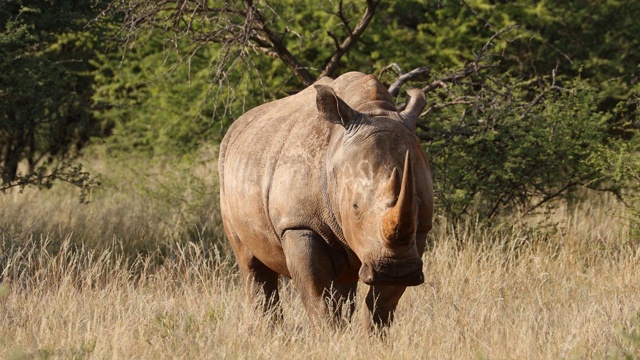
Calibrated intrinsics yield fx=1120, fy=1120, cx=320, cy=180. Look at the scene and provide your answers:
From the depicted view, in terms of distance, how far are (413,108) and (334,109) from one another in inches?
22.9

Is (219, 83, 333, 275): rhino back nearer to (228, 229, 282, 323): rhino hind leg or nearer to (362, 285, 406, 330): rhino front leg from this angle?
(228, 229, 282, 323): rhino hind leg

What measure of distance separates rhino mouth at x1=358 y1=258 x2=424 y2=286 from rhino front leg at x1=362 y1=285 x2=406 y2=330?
2.09 feet

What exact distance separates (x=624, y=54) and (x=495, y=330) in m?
9.58

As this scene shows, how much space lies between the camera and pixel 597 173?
34.9 feet

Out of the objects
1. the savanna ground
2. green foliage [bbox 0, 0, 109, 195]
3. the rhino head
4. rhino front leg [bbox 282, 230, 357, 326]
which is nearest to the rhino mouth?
the rhino head

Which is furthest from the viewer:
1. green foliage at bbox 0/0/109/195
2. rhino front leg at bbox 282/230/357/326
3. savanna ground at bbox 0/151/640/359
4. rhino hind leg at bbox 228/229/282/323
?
green foliage at bbox 0/0/109/195

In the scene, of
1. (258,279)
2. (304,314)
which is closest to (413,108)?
(304,314)

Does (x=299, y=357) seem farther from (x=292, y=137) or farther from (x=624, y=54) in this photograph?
(x=624, y=54)

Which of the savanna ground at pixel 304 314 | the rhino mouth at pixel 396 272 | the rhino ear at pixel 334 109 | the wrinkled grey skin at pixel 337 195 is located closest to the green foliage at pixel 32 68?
the savanna ground at pixel 304 314

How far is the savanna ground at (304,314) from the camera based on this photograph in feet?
18.2

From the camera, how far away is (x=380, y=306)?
596 centimetres

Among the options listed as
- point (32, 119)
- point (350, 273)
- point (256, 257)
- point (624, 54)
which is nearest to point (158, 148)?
point (32, 119)

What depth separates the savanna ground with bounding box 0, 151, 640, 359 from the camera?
18.2 ft

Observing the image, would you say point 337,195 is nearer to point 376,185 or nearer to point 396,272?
point 376,185
